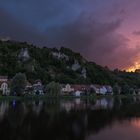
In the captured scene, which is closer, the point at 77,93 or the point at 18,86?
the point at 18,86

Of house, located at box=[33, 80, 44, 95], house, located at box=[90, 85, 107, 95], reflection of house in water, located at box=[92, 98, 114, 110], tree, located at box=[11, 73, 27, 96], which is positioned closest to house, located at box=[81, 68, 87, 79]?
house, located at box=[90, 85, 107, 95]

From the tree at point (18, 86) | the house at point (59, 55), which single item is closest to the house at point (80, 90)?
the tree at point (18, 86)

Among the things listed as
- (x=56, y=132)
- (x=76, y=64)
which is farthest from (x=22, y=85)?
(x=76, y=64)

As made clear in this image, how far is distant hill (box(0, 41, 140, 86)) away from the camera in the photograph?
13562cm

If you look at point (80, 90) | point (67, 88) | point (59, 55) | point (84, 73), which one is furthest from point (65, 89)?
point (59, 55)

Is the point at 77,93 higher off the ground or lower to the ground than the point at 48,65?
lower

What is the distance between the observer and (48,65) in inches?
6447

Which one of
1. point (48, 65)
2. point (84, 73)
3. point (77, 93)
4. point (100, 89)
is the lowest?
point (77, 93)

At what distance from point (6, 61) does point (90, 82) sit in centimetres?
4655

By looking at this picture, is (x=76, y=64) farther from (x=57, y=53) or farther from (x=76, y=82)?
(x=76, y=82)

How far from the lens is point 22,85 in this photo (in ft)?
285

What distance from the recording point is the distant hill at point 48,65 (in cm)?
13562

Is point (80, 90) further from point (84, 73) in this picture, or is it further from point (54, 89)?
point (84, 73)

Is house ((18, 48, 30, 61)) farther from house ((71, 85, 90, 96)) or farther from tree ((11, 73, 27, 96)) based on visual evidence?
tree ((11, 73, 27, 96))
